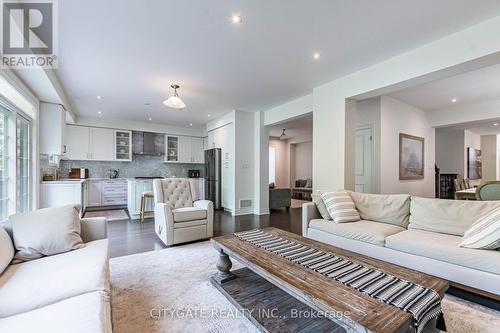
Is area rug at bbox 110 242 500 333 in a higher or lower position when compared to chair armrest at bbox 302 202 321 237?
lower

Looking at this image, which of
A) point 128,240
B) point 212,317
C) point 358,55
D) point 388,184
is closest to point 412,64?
point 358,55

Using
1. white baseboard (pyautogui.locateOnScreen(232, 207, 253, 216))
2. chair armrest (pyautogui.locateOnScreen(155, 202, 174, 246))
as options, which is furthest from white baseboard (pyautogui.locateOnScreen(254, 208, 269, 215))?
chair armrest (pyautogui.locateOnScreen(155, 202, 174, 246))

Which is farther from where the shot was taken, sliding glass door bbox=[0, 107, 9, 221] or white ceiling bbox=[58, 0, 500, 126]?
sliding glass door bbox=[0, 107, 9, 221]

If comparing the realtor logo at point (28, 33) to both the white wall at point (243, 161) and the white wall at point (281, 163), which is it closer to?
the white wall at point (243, 161)

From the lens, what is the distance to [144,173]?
7.71 m

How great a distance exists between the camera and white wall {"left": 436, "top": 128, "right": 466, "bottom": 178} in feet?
24.1

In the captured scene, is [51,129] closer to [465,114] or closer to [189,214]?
[189,214]

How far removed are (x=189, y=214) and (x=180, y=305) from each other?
1.66 meters

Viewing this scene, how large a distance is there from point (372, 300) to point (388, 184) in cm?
418

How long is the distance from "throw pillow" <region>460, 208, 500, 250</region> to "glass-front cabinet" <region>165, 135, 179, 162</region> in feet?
24.2

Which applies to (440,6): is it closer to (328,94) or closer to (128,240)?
(328,94)

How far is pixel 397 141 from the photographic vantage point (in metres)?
4.97

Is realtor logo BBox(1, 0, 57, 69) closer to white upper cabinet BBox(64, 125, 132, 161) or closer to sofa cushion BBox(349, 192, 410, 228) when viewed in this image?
sofa cushion BBox(349, 192, 410, 228)

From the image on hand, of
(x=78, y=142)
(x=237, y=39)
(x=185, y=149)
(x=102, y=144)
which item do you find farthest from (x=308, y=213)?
(x=78, y=142)
